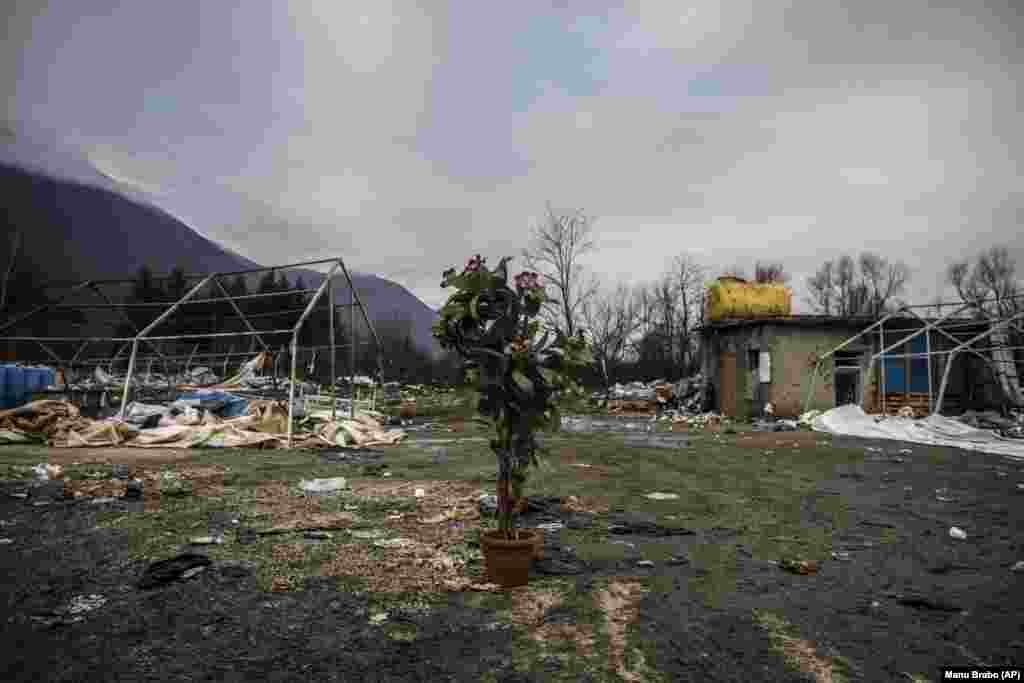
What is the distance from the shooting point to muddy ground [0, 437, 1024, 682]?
2.94 m

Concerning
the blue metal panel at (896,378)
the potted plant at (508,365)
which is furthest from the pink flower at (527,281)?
the blue metal panel at (896,378)

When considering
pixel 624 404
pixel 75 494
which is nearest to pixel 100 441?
pixel 75 494

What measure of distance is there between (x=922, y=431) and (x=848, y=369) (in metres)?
6.56

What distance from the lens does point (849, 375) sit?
22.8m

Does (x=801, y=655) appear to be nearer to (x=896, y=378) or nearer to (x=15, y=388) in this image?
(x=15, y=388)

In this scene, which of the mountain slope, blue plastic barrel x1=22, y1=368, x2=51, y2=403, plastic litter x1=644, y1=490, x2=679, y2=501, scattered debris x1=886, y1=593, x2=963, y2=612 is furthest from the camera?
the mountain slope

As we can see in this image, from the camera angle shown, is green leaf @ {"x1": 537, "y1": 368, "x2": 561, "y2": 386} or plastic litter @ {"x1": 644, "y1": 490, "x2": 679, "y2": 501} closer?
green leaf @ {"x1": 537, "y1": 368, "x2": 561, "y2": 386}

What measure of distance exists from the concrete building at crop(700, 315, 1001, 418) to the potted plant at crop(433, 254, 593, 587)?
731 inches

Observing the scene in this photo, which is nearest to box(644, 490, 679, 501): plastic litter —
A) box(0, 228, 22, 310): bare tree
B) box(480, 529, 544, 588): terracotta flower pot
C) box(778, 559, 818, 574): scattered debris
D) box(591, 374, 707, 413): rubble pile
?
box(778, 559, 818, 574): scattered debris

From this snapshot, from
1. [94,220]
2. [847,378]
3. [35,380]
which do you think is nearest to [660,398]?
[847,378]

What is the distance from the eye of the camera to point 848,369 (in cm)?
2097

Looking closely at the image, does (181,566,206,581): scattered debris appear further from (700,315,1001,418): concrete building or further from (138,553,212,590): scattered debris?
(700,315,1001,418): concrete building

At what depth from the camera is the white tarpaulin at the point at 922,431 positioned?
12656 mm

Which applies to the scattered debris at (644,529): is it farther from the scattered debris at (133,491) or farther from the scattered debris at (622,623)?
the scattered debris at (133,491)
